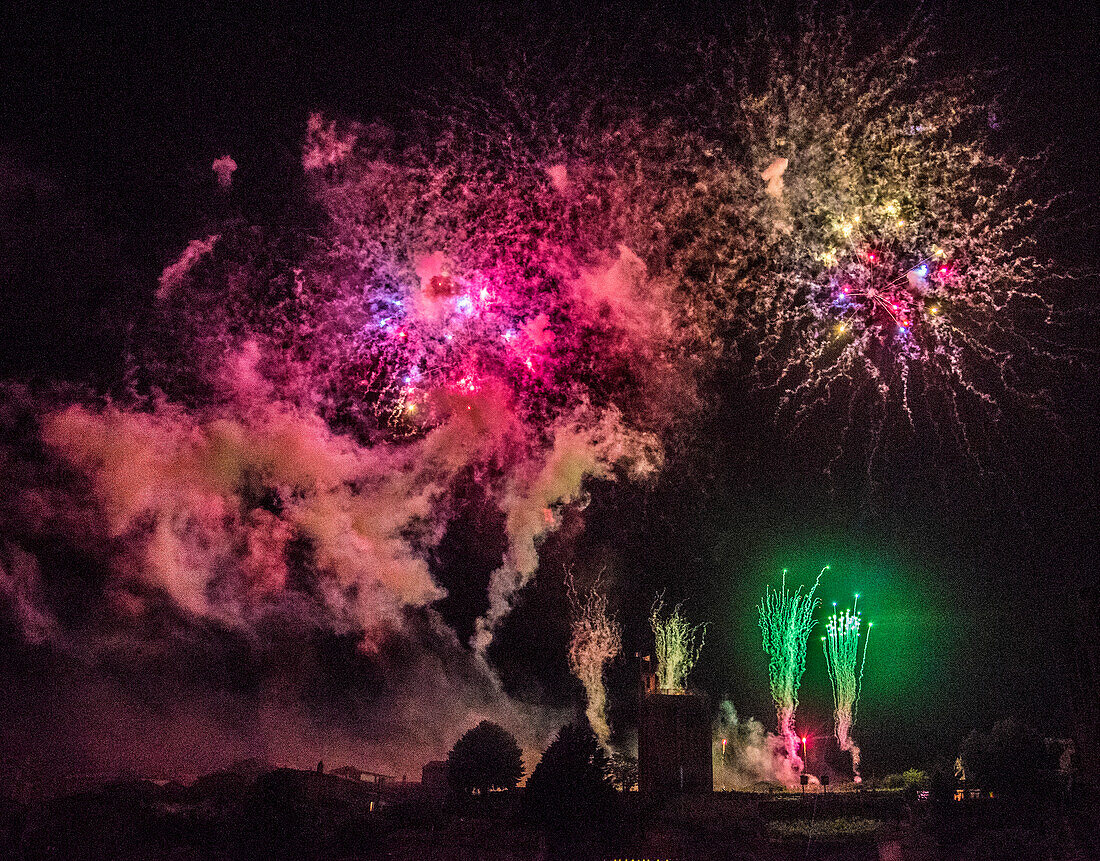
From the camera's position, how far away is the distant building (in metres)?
40.2

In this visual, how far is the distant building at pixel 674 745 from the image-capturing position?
40.2 meters

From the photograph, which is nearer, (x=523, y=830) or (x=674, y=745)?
(x=523, y=830)

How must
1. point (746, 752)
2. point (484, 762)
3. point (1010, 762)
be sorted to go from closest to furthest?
point (1010, 762) < point (484, 762) < point (746, 752)

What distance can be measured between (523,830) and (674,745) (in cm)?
928

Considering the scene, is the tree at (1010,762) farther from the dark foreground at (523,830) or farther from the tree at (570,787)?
the tree at (570,787)

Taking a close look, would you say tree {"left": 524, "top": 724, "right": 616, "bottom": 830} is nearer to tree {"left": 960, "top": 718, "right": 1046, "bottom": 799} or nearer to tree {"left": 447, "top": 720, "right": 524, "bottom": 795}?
tree {"left": 447, "top": 720, "right": 524, "bottom": 795}

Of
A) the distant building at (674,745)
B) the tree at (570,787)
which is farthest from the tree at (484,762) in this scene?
the tree at (570,787)

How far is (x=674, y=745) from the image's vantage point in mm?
40719

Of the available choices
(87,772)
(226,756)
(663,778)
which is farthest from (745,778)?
(87,772)

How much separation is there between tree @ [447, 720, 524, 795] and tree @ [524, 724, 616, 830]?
9.00 metres

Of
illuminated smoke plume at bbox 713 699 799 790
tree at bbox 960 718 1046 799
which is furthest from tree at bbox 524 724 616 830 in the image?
illuminated smoke plume at bbox 713 699 799 790

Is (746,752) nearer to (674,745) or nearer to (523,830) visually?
(674,745)

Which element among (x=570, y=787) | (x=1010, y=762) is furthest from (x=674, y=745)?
(x=1010, y=762)

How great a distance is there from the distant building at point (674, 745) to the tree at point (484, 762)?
7.11 m
